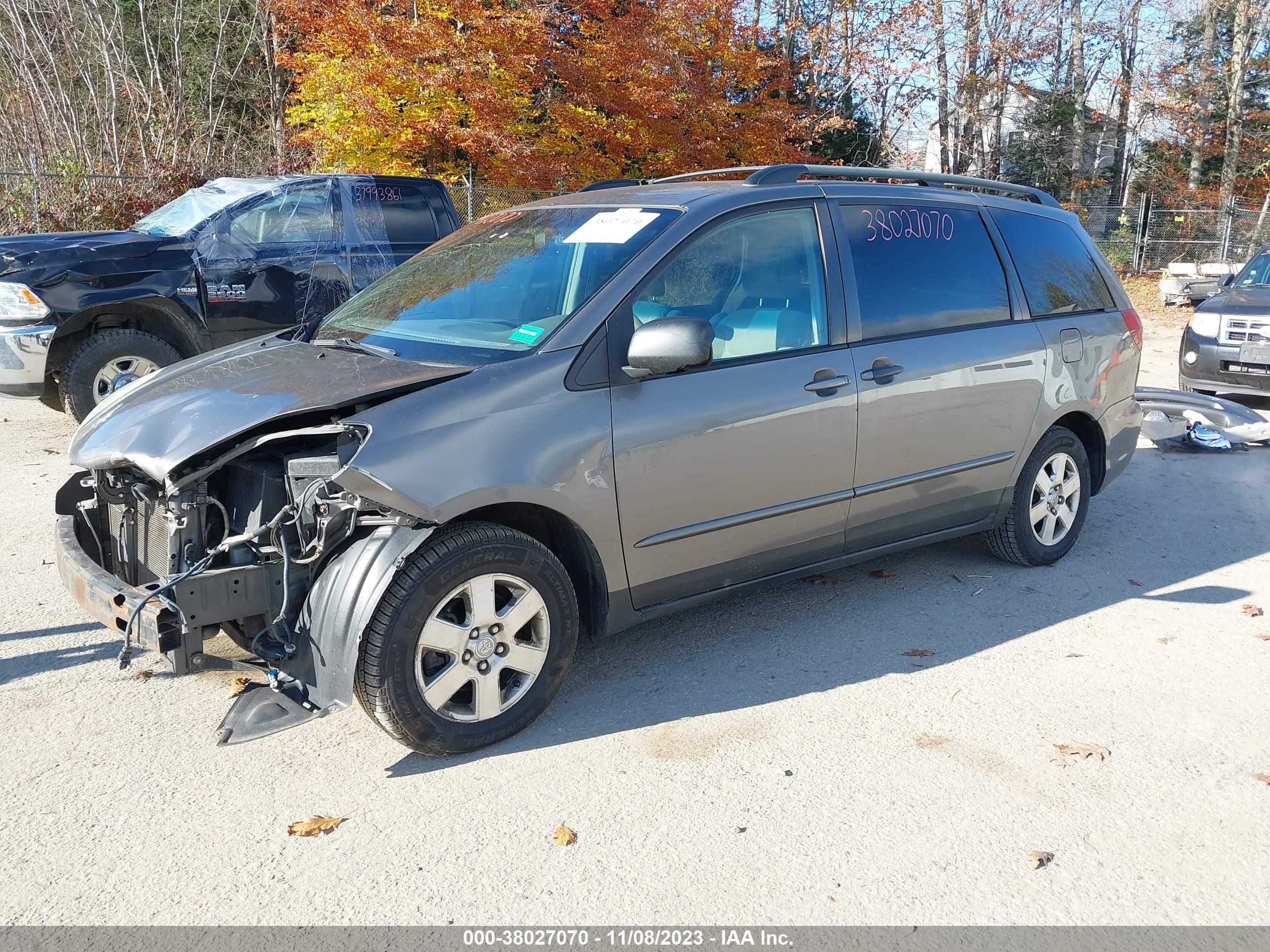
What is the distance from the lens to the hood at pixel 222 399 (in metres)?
3.37

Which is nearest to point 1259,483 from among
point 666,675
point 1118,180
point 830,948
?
point 666,675

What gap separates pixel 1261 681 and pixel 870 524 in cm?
162

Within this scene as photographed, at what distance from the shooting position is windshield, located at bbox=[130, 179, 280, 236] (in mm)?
8727

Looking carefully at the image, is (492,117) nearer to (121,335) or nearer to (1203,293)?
(121,335)

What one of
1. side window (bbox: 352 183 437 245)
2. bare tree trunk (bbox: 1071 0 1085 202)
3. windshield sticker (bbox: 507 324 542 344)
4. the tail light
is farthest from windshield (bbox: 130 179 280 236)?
bare tree trunk (bbox: 1071 0 1085 202)

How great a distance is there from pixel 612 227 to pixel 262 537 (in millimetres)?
1784

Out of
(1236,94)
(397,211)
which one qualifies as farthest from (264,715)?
(1236,94)

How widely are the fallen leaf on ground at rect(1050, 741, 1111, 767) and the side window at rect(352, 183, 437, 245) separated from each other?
7441 millimetres

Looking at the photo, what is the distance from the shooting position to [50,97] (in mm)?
18422

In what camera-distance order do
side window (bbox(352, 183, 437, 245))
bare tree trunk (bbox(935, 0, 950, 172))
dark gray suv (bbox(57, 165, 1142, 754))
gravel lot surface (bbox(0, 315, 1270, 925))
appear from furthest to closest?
bare tree trunk (bbox(935, 0, 950, 172)), side window (bbox(352, 183, 437, 245)), dark gray suv (bbox(57, 165, 1142, 754)), gravel lot surface (bbox(0, 315, 1270, 925))

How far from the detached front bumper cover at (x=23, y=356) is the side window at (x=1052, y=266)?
6.53 m

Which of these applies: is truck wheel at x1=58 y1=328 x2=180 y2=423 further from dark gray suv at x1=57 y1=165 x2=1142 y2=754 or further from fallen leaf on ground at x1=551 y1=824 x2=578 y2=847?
fallen leaf on ground at x1=551 y1=824 x2=578 y2=847

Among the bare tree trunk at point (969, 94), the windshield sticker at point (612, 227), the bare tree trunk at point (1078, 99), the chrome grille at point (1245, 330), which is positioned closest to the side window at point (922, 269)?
the windshield sticker at point (612, 227)

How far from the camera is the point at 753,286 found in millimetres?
4293
